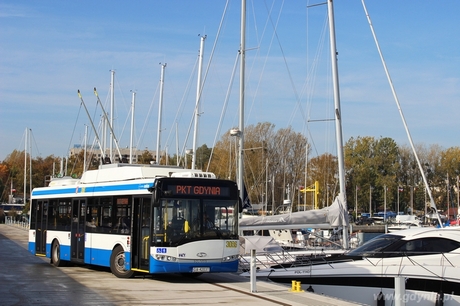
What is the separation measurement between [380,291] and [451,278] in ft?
6.01

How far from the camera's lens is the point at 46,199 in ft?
79.2

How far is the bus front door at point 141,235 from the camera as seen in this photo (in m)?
17.7

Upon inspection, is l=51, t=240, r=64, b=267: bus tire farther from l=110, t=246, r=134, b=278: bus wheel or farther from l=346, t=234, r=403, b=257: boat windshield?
l=346, t=234, r=403, b=257: boat windshield

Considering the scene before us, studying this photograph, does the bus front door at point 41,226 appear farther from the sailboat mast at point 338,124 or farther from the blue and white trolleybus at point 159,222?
the sailboat mast at point 338,124

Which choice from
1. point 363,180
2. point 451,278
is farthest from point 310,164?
point 451,278

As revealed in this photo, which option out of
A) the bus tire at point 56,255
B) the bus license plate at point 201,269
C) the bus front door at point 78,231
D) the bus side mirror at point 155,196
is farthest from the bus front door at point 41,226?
the bus license plate at point 201,269

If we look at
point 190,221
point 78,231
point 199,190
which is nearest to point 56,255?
point 78,231

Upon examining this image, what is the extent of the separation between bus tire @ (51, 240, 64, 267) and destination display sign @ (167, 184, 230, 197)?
23.0ft

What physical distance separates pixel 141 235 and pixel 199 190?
1990mm

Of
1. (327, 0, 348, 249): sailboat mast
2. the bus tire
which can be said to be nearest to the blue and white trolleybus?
the bus tire

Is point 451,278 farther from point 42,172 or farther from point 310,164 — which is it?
point 42,172

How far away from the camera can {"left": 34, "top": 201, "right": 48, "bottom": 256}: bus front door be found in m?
24.1

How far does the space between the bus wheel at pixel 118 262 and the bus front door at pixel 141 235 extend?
591 mm

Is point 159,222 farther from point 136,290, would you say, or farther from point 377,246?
point 377,246
